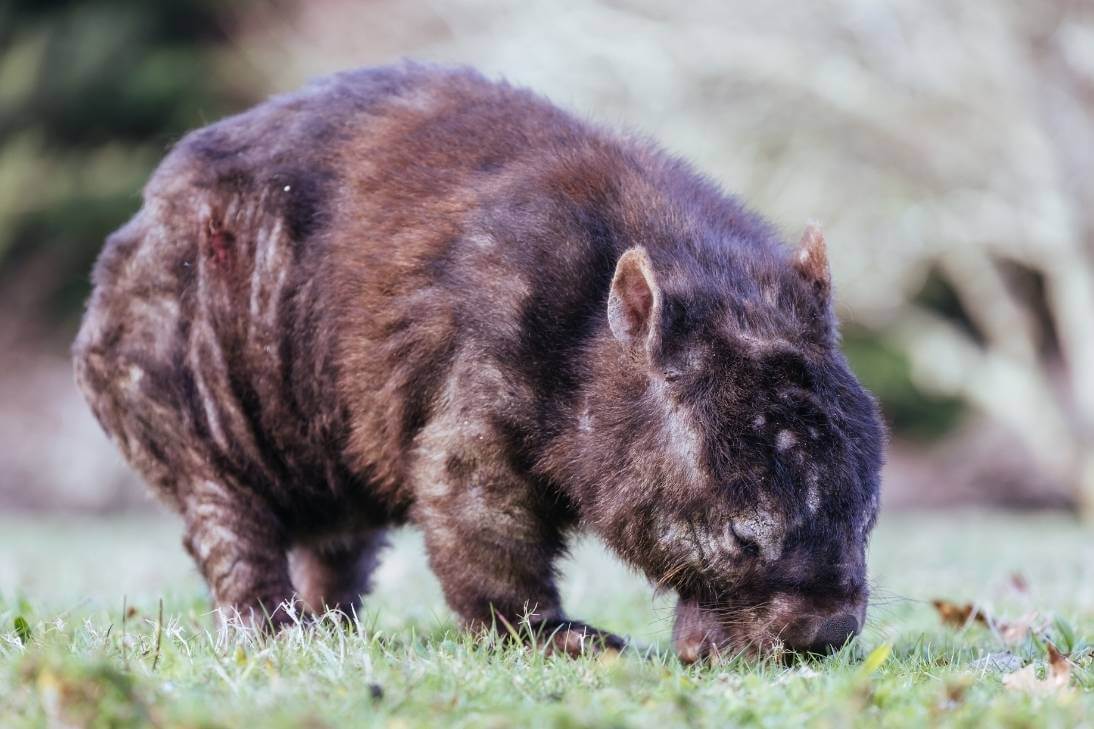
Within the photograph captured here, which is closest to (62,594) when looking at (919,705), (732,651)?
(732,651)

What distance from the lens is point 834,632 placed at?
4.18 metres

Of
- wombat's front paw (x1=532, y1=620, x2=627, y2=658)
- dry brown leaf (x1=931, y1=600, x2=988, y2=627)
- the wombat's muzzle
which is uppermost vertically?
the wombat's muzzle

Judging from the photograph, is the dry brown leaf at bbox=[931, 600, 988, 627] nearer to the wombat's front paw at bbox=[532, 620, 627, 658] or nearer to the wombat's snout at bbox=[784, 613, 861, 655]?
the wombat's snout at bbox=[784, 613, 861, 655]

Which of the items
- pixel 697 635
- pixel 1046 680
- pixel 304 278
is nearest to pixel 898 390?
pixel 304 278

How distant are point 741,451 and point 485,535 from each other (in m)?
0.97

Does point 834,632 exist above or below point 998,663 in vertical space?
above

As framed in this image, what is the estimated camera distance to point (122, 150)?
20125mm

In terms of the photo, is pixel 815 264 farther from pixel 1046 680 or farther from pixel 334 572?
pixel 334 572

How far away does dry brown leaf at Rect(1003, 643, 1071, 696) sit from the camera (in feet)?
12.2

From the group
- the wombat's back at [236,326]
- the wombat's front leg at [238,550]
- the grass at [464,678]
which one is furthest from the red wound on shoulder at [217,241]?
the grass at [464,678]

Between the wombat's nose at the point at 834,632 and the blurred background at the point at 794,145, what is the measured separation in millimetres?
9024

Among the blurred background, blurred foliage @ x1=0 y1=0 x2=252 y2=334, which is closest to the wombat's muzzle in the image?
the blurred background

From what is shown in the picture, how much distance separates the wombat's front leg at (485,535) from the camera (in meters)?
4.67

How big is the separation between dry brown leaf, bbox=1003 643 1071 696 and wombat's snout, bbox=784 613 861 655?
463 mm
